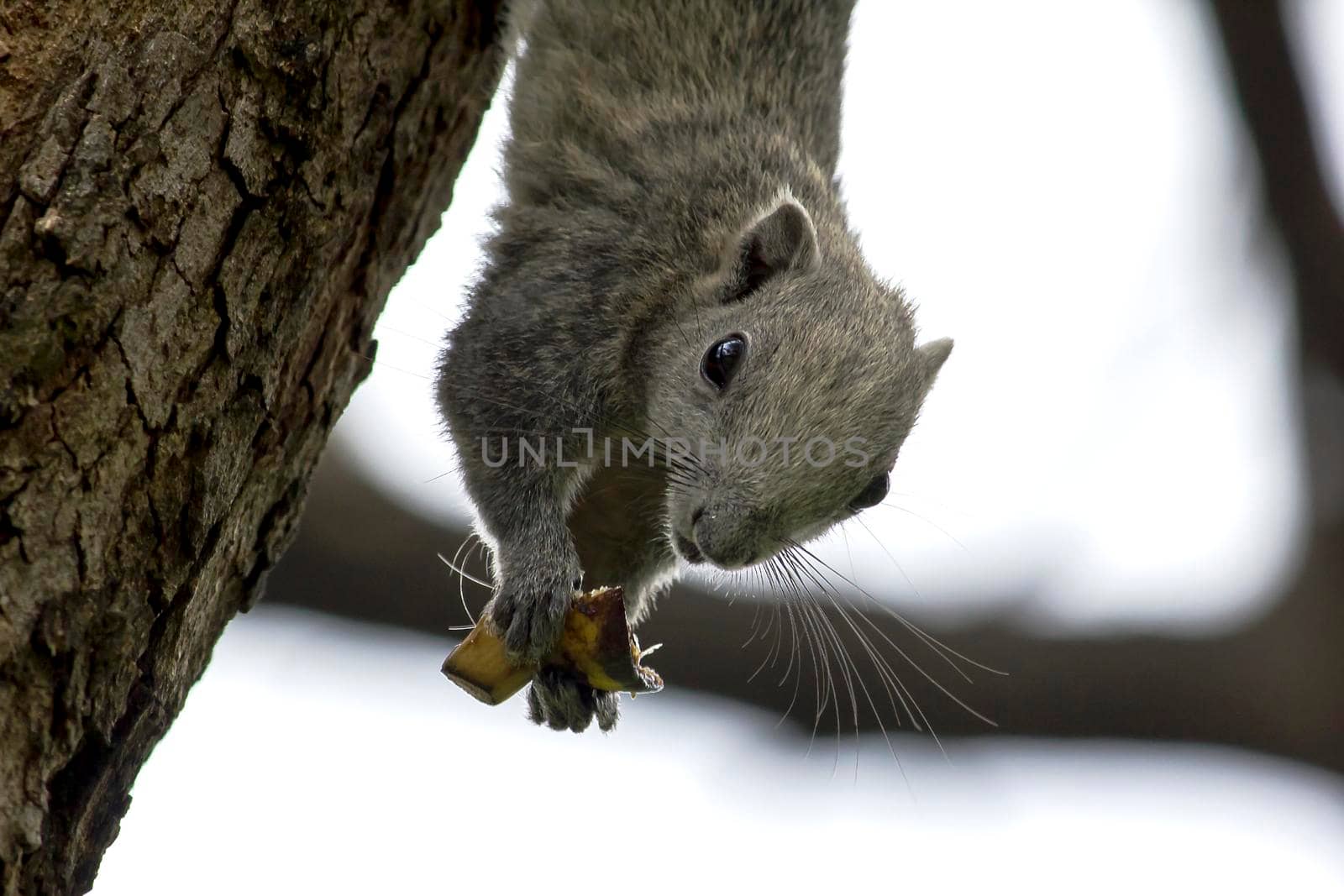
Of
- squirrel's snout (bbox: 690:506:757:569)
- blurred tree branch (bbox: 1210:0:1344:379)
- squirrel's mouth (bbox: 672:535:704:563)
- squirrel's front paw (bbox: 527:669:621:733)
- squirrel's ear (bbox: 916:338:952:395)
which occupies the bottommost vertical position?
squirrel's front paw (bbox: 527:669:621:733)

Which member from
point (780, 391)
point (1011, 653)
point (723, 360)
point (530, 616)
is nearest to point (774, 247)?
point (723, 360)

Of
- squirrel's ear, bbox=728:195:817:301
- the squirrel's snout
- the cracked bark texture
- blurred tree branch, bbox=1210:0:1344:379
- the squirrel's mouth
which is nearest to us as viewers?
the cracked bark texture

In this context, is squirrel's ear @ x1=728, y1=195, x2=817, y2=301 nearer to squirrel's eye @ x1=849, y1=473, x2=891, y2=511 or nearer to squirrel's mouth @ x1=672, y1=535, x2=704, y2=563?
squirrel's eye @ x1=849, y1=473, x2=891, y2=511

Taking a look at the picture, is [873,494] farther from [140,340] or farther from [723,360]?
[140,340]

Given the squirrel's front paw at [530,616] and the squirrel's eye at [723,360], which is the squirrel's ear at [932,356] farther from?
the squirrel's front paw at [530,616]

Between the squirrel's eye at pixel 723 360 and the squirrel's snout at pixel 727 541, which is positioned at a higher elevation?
the squirrel's eye at pixel 723 360

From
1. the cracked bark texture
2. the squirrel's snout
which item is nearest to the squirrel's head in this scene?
the squirrel's snout

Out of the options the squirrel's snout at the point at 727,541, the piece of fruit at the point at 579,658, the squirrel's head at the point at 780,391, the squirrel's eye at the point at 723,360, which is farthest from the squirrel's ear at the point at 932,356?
the piece of fruit at the point at 579,658
